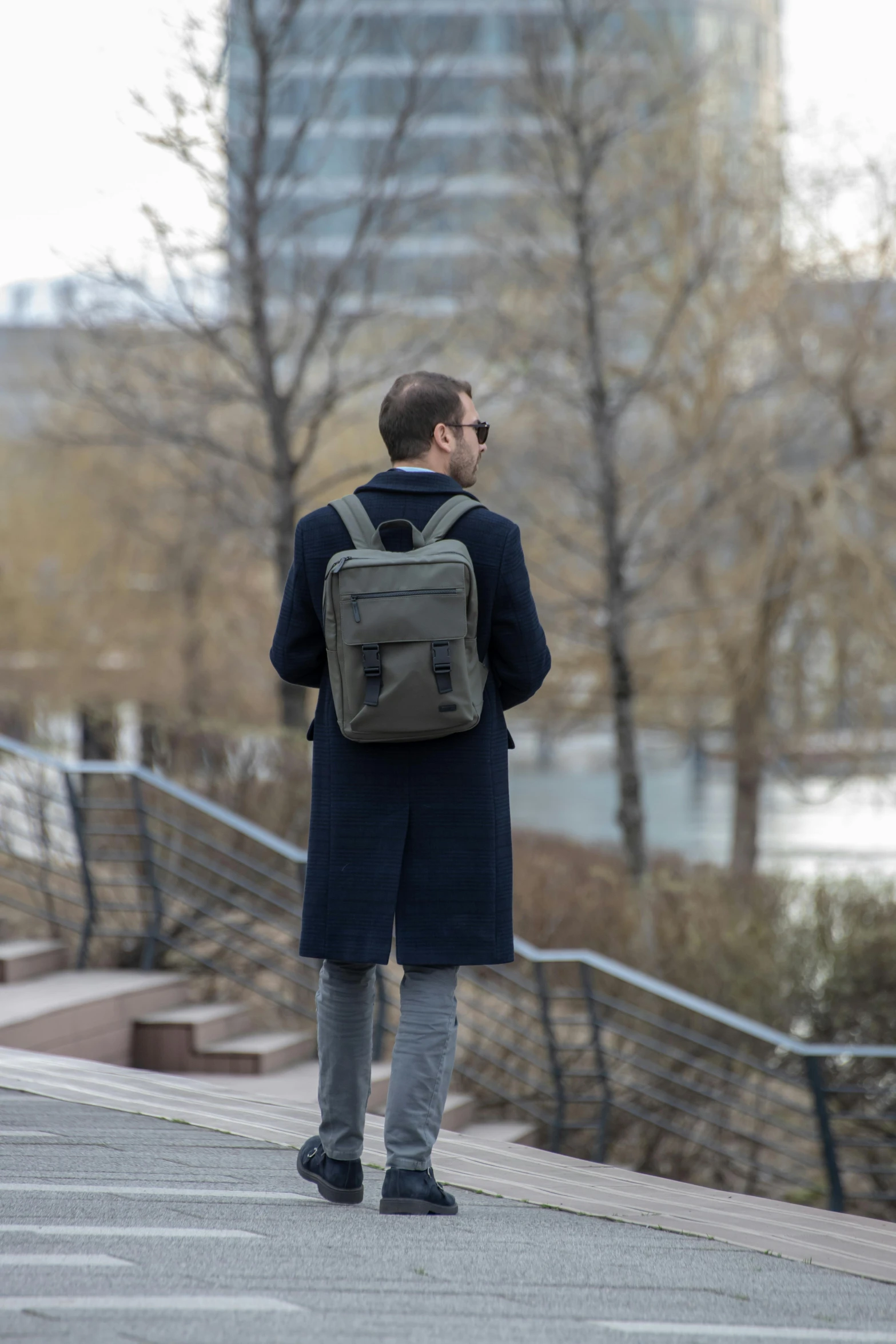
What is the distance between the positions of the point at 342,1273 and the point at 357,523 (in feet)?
4.75

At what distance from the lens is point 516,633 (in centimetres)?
313

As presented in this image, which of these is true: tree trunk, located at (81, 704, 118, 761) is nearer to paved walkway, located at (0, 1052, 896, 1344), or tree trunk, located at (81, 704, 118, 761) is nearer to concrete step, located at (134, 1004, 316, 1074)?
concrete step, located at (134, 1004, 316, 1074)

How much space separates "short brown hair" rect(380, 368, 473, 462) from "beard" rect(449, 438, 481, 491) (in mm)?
56

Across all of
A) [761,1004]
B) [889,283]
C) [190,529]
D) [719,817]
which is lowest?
[719,817]

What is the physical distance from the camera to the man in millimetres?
3125

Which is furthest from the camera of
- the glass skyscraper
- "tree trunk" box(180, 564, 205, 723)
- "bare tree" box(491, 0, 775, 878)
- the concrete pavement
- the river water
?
"tree trunk" box(180, 564, 205, 723)

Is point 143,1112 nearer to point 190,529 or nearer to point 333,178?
point 333,178

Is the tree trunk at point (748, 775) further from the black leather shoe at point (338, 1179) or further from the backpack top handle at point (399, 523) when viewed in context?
the backpack top handle at point (399, 523)

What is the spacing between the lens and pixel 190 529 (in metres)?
19.7

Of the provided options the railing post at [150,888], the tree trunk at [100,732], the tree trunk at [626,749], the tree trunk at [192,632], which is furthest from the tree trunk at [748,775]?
the railing post at [150,888]

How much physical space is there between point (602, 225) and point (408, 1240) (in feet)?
35.8

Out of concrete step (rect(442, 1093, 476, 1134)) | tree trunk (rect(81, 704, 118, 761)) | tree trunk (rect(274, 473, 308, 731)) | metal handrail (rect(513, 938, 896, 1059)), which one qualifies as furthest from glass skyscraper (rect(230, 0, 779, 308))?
concrete step (rect(442, 1093, 476, 1134))

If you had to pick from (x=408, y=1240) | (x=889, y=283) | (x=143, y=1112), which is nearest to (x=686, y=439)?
(x=889, y=283)

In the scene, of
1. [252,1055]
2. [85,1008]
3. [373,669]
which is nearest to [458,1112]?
[252,1055]
